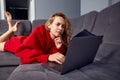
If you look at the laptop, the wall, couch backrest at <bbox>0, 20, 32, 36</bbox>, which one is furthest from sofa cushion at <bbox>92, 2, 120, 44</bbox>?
couch backrest at <bbox>0, 20, 32, 36</bbox>

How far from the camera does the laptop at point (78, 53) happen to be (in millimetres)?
1000

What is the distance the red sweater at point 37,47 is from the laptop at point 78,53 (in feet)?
0.73

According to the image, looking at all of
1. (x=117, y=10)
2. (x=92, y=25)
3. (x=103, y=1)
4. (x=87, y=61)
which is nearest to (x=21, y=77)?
(x=87, y=61)

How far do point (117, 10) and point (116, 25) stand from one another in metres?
0.11

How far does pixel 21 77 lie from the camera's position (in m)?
0.93

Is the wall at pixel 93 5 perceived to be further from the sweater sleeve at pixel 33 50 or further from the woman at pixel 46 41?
the sweater sleeve at pixel 33 50

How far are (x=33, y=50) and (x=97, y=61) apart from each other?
1.45ft

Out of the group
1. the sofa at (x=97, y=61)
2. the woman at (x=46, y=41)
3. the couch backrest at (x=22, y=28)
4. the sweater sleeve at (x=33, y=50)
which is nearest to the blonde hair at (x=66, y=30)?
the woman at (x=46, y=41)

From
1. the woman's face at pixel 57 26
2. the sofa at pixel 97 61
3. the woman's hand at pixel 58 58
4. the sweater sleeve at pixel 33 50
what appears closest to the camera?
the sofa at pixel 97 61

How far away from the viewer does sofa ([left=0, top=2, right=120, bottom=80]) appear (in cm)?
95

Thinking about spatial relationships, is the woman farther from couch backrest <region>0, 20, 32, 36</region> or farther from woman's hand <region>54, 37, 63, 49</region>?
couch backrest <region>0, 20, 32, 36</region>

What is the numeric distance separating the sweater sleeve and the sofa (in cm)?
9

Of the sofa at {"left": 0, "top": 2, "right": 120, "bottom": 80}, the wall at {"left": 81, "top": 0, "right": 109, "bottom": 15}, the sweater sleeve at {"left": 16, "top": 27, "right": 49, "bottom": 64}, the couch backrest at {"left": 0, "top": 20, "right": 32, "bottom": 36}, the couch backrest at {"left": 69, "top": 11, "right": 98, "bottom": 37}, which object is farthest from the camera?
the couch backrest at {"left": 0, "top": 20, "right": 32, "bottom": 36}

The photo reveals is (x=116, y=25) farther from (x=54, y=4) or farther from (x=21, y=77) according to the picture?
(x=54, y=4)
